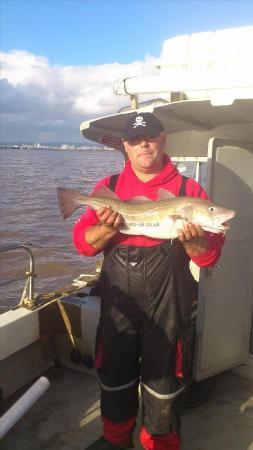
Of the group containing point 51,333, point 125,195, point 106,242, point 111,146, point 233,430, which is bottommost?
point 233,430

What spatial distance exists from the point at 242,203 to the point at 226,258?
2.13 ft

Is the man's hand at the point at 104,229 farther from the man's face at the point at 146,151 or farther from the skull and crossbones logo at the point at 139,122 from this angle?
the skull and crossbones logo at the point at 139,122

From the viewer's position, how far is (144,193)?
381 centimetres

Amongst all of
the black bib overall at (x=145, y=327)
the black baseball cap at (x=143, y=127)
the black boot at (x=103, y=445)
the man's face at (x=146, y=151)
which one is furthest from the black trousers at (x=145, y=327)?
the black baseball cap at (x=143, y=127)

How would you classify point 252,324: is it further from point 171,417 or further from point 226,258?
point 171,417

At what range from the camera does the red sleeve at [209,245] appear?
3.57 meters

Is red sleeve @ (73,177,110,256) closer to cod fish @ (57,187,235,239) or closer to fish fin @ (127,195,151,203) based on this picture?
cod fish @ (57,187,235,239)

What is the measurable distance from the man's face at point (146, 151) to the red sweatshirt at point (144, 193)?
0.49 feet

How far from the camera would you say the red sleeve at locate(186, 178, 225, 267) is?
11.7 ft

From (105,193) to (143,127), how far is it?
68cm

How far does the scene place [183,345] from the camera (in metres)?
3.72

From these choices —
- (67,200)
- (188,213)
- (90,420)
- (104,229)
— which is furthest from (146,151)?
(90,420)

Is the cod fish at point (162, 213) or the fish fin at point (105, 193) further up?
the fish fin at point (105, 193)

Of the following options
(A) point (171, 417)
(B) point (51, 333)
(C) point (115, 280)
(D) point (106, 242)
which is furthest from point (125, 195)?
(B) point (51, 333)
